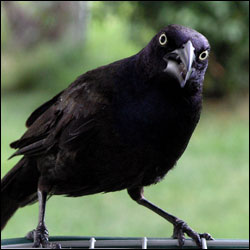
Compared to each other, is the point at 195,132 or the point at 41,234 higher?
the point at 195,132

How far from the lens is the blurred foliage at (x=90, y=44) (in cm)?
637

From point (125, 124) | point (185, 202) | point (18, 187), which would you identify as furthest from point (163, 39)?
point (185, 202)

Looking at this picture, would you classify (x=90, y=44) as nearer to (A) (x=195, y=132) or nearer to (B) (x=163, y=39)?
(A) (x=195, y=132)

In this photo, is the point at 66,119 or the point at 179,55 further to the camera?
the point at 66,119

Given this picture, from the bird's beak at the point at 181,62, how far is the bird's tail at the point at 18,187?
1.12 m

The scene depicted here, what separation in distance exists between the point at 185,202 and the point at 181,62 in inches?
162

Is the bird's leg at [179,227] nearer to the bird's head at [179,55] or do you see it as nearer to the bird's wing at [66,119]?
the bird's wing at [66,119]

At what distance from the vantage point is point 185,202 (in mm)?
6223

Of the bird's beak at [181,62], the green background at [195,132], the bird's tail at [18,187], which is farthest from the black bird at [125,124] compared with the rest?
the green background at [195,132]

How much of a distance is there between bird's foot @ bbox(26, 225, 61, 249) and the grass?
2758 millimetres

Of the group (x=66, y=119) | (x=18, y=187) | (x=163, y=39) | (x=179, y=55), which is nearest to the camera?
(x=179, y=55)

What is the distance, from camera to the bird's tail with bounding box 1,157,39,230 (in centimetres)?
317

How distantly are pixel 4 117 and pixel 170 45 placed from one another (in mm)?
6084

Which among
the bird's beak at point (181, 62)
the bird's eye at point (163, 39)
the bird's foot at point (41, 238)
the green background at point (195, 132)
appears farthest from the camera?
the green background at point (195, 132)
